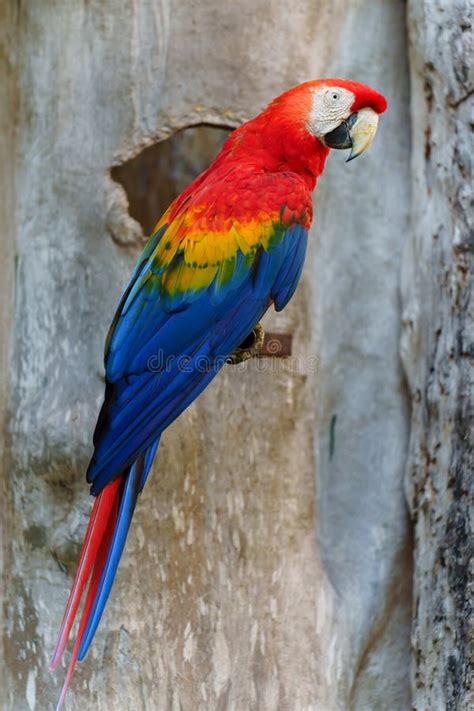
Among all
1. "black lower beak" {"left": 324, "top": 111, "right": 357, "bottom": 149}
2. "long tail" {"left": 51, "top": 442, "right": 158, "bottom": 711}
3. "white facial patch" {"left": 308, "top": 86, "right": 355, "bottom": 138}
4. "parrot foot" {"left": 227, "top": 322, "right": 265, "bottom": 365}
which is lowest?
"long tail" {"left": 51, "top": 442, "right": 158, "bottom": 711}

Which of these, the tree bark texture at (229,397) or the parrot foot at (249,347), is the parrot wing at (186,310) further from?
the tree bark texture at (229,397)

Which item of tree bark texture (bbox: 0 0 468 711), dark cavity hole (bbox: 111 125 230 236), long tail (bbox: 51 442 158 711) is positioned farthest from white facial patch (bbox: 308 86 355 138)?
dark cavity hole (bbox: 111 125 230 236)

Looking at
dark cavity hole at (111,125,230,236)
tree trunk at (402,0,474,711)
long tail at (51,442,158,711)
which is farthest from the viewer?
dark cavity hole at (111,125,230,236)

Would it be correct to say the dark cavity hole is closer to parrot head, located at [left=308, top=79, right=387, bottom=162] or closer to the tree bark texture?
the tree bark texture

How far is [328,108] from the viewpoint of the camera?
52.0 inches

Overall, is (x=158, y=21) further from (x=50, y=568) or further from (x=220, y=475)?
(x=50, y=568)

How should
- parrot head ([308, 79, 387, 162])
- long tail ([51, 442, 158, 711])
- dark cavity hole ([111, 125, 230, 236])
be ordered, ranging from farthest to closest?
dark cavity hole ([111, 125, 230, 236]), parrot head ([308, 79, 387, 162]), long tail ([51, 442, 158, 711])

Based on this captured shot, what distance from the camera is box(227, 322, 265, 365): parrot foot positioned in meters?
1.37

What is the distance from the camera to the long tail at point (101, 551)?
1.19m

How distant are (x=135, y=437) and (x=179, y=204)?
0.35m

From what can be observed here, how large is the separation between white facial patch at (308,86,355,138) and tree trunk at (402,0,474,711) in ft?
0.89

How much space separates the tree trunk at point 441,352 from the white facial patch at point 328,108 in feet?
0.89

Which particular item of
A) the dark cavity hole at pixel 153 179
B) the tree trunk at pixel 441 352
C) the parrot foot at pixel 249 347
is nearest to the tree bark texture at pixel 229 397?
the tree trunk at pixel 441 352

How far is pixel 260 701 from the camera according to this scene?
61.1 inches
